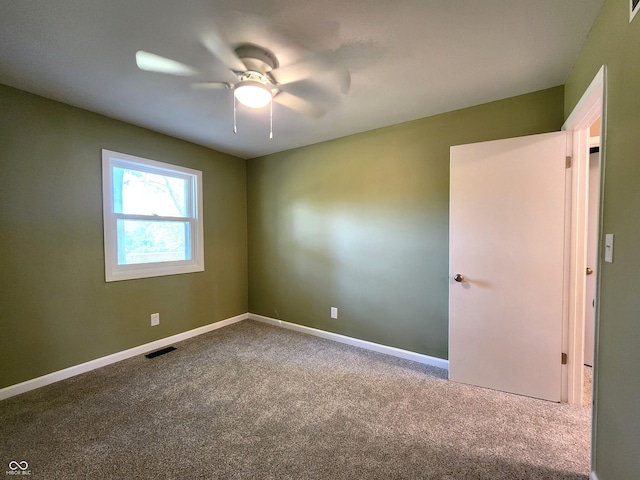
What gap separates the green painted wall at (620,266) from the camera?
40.0 inches

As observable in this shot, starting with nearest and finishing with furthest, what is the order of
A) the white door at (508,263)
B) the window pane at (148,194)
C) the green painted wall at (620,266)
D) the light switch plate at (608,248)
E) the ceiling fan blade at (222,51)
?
the green painted wall at (620,266) < the light switch plate at (608,248) < the ceiling fan blade at (222,51) < the white door at (508,263) < the window pane at (148,194)

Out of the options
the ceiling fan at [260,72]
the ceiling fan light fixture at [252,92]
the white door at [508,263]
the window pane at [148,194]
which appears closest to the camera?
the ceiling fan at [260,72]

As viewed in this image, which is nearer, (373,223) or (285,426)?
(285,426)

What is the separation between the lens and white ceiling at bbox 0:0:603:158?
1332mm

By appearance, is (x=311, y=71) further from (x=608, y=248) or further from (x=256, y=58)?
(x=608, y=248)

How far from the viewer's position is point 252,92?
1.83 metres

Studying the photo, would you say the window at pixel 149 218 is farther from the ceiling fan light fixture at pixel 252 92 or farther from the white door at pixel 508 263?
the white door at pixel 508 263

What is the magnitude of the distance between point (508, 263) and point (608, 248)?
0.85 metres

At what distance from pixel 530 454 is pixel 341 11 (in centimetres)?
260

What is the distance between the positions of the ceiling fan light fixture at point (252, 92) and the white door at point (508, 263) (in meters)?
1.55

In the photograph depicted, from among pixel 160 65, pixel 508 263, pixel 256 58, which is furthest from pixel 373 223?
pixel 160 65

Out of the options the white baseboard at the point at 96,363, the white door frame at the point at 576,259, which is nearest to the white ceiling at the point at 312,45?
the white door frame at the point at 576,259

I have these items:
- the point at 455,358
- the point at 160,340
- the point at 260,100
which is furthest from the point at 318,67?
the point at 160,340

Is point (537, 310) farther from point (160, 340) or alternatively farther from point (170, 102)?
point (160, 340)
